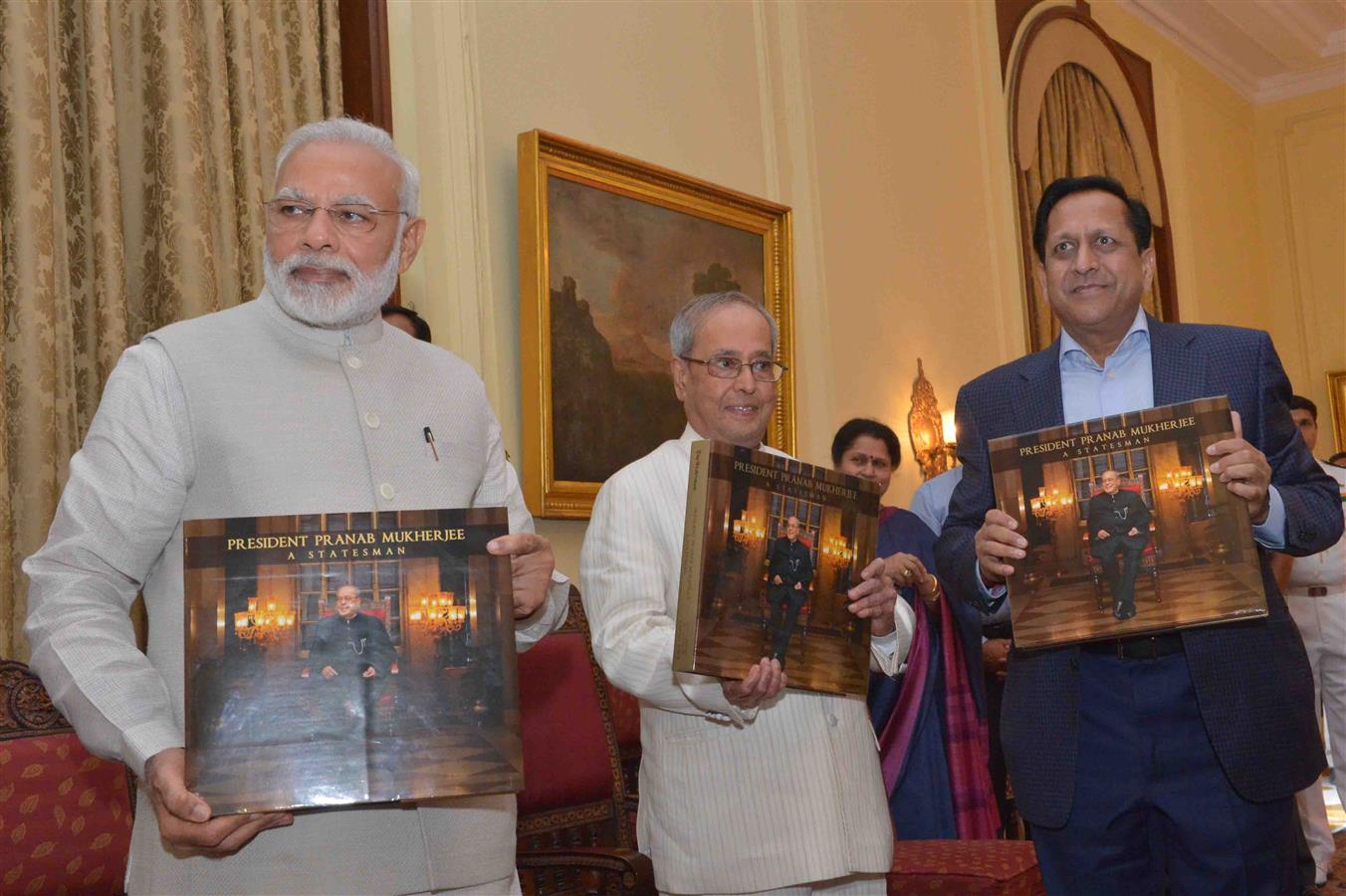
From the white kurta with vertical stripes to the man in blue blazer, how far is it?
13.6 inches

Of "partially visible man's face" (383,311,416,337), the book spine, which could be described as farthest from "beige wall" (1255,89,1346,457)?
the book spine

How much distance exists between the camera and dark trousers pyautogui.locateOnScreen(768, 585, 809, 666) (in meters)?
2.61

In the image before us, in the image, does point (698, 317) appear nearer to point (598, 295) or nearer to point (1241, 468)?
point (1241, 468)

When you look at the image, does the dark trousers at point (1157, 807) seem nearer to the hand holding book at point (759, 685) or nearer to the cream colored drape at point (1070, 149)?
the hand holding book at point (759, 685)

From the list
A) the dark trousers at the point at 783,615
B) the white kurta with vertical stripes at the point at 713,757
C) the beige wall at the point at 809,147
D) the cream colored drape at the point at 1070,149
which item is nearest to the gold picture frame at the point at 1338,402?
the beige wall at the point at 809,147

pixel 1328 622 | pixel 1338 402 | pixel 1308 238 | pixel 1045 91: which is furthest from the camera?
pixel 1308 238

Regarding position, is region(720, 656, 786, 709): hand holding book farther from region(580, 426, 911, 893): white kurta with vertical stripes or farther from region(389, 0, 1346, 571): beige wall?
region(389, 0, 1346, 571): beige wall

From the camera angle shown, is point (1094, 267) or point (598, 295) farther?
point (598, 295)

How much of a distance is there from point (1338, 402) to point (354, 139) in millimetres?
13213

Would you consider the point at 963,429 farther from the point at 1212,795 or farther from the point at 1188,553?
the point at 1212,795

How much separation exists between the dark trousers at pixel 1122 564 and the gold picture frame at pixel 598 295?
10.4 ft

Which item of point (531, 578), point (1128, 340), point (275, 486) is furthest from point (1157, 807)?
point (275, 486)

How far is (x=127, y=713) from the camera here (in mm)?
1827

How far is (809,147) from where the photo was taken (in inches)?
299
